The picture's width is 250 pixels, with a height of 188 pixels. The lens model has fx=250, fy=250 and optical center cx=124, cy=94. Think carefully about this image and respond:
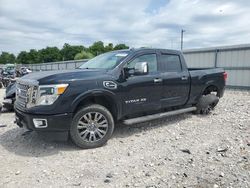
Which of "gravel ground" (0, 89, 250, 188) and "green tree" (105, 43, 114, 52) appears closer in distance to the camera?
"gravel ground" (0, 89, 250, 188)

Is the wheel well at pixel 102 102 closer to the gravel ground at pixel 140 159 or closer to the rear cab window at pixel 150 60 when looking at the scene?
the gravel ground at pixel 140 159

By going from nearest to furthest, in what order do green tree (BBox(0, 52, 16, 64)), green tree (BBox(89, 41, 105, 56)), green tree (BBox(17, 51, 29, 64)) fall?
green tree (BBox(89, 41, 105, 56)) < green tree (BBox(17, 51, 29, 64)) < green tree (BBox(0, 52, 16, 64))

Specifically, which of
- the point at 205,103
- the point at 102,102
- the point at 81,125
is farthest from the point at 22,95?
the point at 205,103

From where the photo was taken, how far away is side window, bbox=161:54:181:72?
604cm

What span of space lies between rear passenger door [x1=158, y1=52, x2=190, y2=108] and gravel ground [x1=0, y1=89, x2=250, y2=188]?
661mm

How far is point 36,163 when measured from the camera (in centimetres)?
419

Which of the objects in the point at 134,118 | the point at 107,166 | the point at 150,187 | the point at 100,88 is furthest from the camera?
the point at 134,118

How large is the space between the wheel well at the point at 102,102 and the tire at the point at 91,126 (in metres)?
0.11

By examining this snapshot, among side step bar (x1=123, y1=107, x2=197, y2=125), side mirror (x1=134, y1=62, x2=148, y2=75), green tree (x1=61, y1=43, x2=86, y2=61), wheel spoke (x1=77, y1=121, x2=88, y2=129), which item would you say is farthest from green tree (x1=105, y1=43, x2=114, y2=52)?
wheel spoke (x1=77, y1=121, x2=88, y2=129)

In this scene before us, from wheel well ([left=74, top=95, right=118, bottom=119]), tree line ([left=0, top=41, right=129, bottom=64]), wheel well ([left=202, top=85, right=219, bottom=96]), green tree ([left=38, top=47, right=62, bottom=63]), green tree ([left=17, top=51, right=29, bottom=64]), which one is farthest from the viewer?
green tree ([left=17, top=51, right=29, bottom=64])

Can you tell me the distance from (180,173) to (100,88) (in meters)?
2.09

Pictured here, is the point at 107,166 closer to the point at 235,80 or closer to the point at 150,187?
the point at 150,187

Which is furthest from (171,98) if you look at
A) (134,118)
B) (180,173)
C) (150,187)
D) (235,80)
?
(235,80)

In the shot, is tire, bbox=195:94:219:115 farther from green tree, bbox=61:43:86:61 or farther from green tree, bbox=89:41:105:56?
green tree, bbox=61:43:86:61
